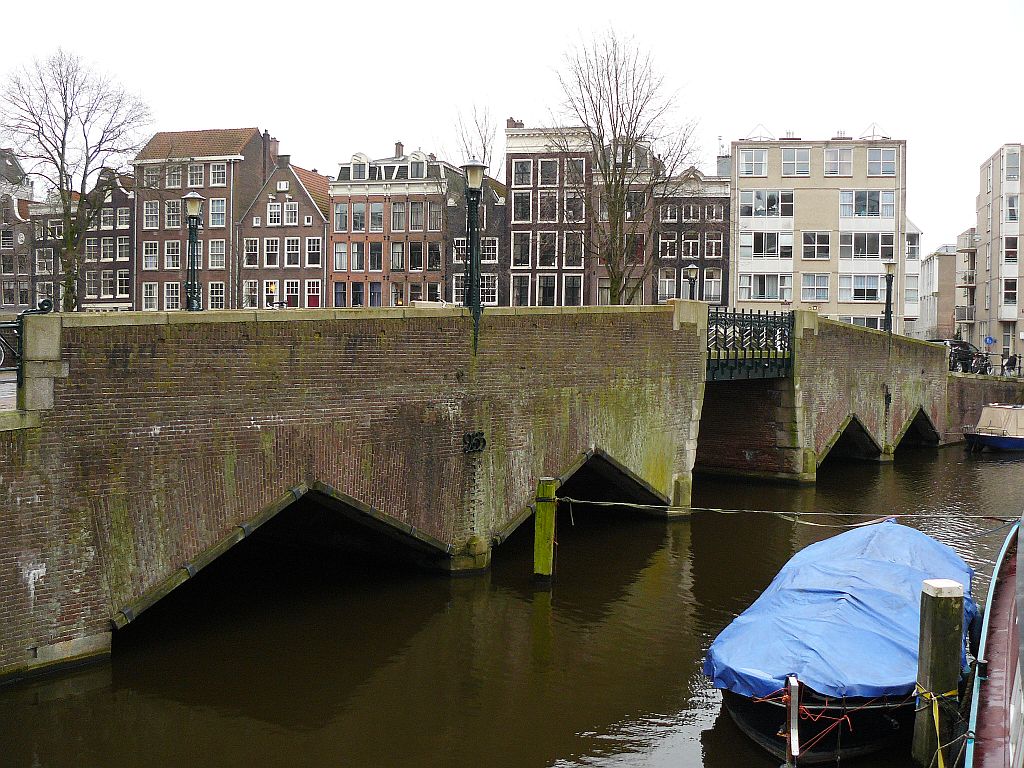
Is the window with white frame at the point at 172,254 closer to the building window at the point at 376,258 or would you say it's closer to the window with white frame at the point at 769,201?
the building window at the point at 376,258

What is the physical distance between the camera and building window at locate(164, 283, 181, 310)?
2159 inches

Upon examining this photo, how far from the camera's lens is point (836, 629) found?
37.8ft

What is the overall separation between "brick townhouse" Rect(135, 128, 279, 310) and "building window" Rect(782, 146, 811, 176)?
2812 cm

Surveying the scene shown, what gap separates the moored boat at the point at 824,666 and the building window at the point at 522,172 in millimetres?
39031

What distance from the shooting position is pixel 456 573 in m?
17.8

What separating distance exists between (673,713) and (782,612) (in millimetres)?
1861

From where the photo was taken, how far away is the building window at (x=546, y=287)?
166ft

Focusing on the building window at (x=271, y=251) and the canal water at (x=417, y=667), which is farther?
the building window at (x=271, y=251)

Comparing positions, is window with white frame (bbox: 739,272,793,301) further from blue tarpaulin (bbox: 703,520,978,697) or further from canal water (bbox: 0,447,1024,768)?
blue tarpaulin (bbox: 703,520,978,697)

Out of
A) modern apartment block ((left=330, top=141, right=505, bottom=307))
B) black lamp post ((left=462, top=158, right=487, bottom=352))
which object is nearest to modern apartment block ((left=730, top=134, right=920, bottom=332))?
modern apartment block ((left=330, top=141, right=505, bottom=307))

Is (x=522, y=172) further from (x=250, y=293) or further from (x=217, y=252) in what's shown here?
(x=217, y=252)

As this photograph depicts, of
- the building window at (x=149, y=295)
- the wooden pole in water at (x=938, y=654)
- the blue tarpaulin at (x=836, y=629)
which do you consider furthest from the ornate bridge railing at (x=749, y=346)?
the building window at (x=149, y=295)

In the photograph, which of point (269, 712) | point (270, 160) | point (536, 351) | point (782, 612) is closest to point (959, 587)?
point (782, 612)

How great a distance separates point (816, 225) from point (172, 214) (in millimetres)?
34185
